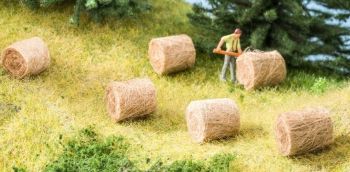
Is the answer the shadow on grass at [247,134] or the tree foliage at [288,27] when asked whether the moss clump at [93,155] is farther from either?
the tree foliage at [288,27]

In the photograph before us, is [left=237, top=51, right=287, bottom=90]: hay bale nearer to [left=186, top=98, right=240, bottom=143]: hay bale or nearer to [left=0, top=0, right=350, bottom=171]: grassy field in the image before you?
[left=0, top=0, right=350, bottom=171]: grassy field

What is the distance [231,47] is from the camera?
62.1 ft

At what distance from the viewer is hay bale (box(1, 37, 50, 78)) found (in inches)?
679

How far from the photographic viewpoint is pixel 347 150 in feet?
46.9

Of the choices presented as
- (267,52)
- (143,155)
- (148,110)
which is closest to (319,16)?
(267,52)

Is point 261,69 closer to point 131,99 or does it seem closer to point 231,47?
point 231,47

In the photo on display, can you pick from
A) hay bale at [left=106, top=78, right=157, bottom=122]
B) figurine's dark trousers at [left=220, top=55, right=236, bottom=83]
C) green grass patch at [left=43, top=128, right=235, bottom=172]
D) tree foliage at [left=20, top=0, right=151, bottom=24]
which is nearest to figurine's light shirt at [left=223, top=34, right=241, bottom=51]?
figurine's dark trousers at [left=220, top=55, right=236, bottom=83]

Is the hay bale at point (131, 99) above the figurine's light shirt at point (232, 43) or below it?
below

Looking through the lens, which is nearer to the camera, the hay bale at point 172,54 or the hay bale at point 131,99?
the hay bale at point 131,99

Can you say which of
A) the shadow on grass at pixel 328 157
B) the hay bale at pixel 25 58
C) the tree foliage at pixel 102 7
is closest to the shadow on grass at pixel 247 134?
the shadow on grass at pixel 328 157

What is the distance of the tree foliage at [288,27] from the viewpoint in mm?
19766

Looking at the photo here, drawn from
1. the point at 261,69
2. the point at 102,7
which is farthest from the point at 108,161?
the point at 102,7

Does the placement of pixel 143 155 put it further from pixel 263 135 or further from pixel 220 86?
pixel 220 86

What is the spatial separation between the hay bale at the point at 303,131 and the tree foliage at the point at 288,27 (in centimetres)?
599
